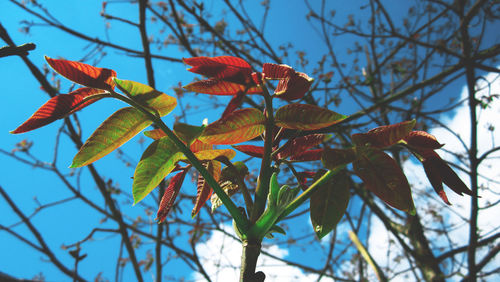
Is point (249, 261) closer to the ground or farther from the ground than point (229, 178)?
closer to the ground

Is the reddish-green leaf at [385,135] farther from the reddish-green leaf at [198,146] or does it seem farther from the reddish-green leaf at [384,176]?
the reddish-green leaf at [198,146]

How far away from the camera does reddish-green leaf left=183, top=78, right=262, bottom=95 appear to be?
0.36 meters

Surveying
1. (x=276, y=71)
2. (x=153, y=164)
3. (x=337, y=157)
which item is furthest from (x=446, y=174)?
(x=153, y=164)

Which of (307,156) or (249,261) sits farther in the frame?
(307,156)

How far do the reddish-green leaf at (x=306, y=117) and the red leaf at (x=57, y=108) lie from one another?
0.78ft

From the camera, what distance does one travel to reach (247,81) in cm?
37

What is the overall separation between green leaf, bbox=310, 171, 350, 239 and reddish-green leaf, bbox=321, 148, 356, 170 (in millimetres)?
42

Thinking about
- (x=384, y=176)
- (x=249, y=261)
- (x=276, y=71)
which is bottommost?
(x=249, y=261)

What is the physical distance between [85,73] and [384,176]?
391 millimetres

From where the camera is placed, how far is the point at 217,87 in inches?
14.8

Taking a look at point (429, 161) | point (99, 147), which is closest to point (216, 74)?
point (99, 147)

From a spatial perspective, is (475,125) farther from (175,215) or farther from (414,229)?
(175,215)

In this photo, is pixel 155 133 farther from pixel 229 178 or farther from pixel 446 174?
pixel 446 174

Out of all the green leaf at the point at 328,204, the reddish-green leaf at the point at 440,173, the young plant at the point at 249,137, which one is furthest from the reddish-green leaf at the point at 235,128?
the reddish-green leaf at the point at 440,173
